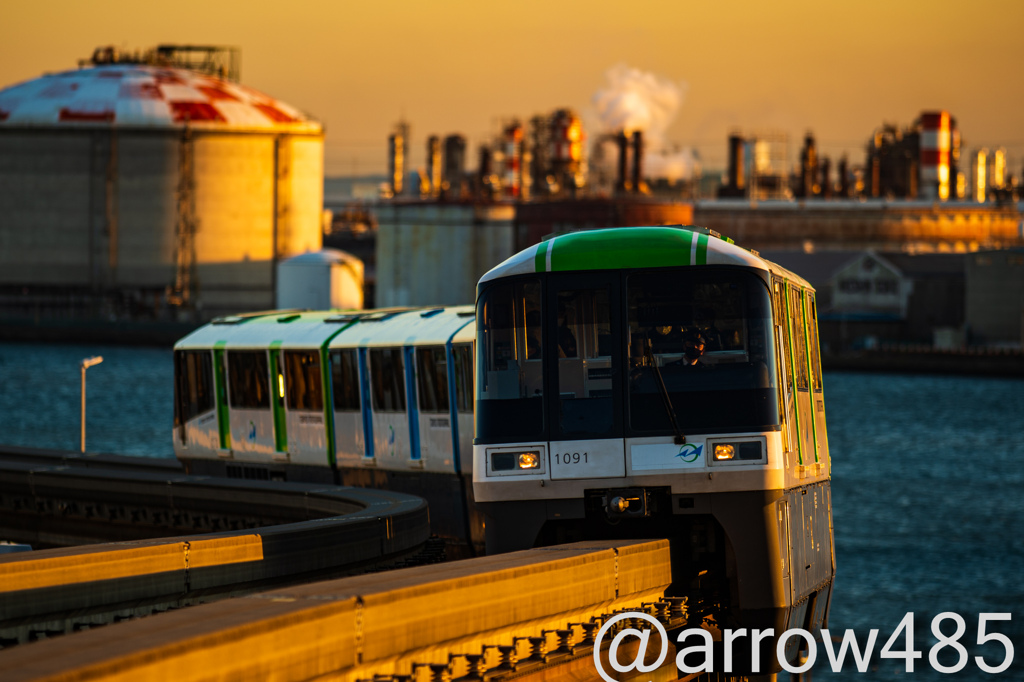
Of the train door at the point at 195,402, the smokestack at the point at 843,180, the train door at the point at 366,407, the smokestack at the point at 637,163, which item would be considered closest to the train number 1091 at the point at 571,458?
the train door at the point at 366,407

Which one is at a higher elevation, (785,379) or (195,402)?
(785,379)

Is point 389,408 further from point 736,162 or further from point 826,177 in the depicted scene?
point 826,177

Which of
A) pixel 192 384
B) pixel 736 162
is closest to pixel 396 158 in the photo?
pixel 736 162

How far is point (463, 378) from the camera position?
20.1 meters

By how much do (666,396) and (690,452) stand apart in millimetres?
Answer: 464

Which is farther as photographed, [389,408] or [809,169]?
[809,169]

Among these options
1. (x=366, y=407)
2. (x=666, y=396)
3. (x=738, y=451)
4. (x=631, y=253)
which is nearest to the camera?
(x=738, y=451)

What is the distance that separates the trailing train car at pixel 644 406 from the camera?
1204 centimetres

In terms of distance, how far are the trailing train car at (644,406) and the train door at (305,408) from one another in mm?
11528

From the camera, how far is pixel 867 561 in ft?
136

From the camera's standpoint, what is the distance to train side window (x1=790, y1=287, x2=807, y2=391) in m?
13.9

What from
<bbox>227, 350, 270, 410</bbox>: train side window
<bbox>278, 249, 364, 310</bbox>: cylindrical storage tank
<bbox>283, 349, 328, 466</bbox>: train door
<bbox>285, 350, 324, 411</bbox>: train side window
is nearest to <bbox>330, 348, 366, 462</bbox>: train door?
<bbox>283, 349, 328, 466</bbox>: train door

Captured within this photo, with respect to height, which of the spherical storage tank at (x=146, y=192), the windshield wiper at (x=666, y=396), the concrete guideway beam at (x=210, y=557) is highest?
the spherical storage tank at (x=146, y=192)

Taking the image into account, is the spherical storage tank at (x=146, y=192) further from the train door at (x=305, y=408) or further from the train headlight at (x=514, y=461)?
the train headlight at (x=514, y=461)
